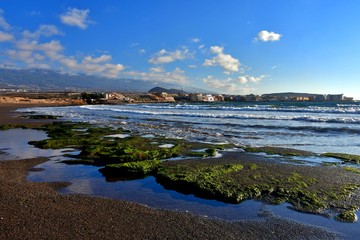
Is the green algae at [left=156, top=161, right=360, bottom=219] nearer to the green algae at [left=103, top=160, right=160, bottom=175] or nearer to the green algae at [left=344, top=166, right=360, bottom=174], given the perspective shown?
the green algae at [left=103, top=160, right=160, bottom=175]

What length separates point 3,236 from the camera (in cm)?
566

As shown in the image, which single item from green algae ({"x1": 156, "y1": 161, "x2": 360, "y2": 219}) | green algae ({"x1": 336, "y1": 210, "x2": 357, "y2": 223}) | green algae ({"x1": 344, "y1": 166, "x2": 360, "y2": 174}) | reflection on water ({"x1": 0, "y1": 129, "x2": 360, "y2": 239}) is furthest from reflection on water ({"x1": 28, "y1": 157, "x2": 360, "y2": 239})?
green algae ({"x1": 344, "y1": 166, "x2": 360, "y2": 174})

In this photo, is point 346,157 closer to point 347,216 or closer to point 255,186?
point 255,186

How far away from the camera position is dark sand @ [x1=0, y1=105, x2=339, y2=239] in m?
5.99

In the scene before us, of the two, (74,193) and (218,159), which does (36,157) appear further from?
(218,159)

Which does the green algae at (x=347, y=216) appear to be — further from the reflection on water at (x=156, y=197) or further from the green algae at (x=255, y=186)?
the green algae at (x=255, y=186)

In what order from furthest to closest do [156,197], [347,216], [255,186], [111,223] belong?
[255,186], [156,197], [347,216], [111,223]

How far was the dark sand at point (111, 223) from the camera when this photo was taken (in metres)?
5.99

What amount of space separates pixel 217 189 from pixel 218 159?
15.2ft

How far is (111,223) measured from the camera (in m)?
6.48

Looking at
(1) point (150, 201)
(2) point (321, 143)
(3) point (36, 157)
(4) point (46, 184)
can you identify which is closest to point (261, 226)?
(1) point (150, 201)

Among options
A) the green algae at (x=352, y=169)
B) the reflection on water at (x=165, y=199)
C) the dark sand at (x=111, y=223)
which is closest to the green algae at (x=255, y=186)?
the reflection on water at (x=165, y=199)

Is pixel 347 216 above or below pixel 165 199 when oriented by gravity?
above

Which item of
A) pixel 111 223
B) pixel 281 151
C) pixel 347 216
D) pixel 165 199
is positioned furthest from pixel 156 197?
pixel 281 151
